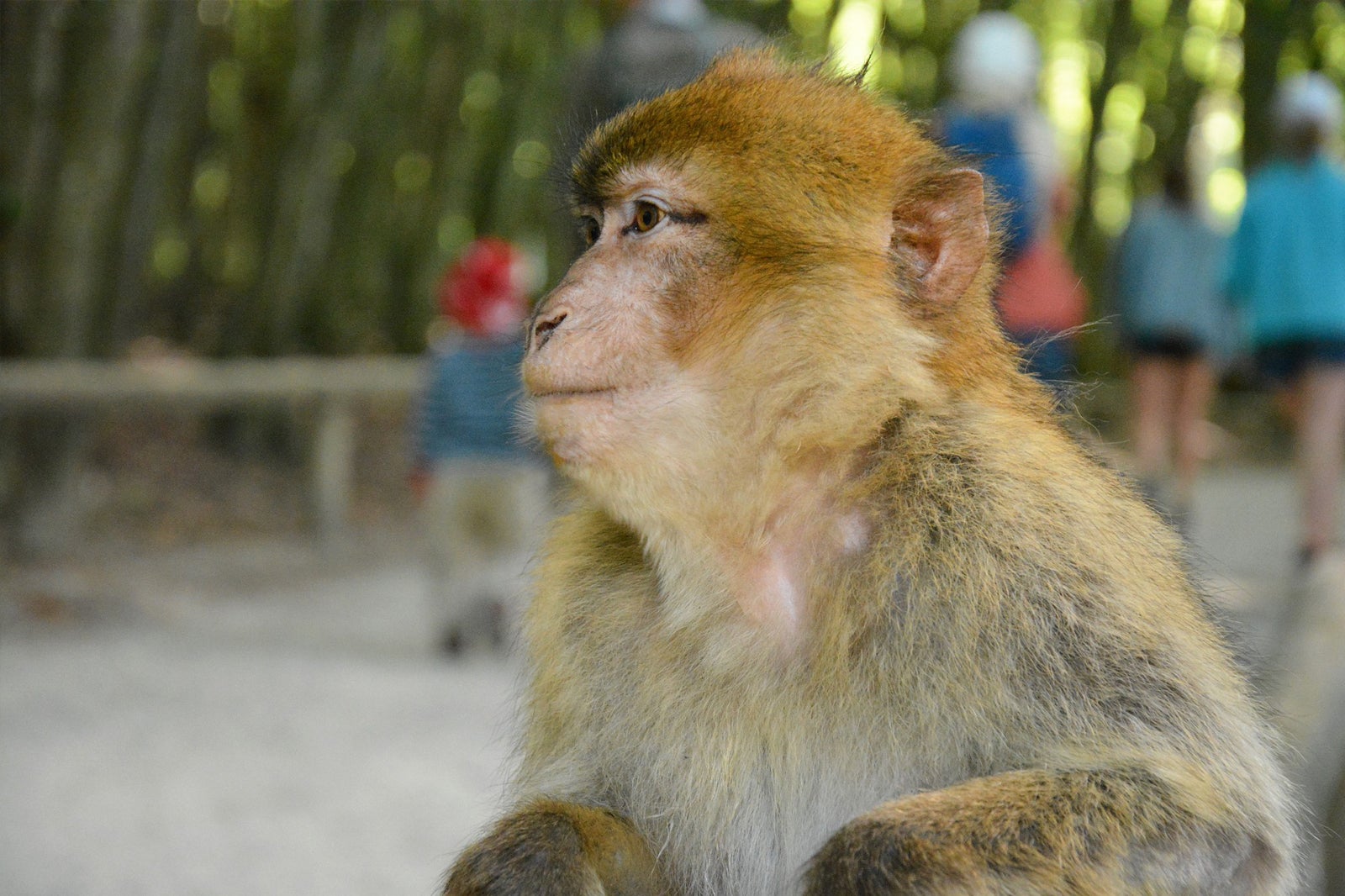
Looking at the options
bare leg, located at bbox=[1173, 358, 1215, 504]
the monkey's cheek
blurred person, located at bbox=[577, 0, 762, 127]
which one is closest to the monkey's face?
the monkey's cheek

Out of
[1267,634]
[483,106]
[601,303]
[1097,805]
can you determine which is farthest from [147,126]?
[483,106]

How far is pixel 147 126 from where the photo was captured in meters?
7.89

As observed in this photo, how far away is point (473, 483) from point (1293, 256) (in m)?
3.28

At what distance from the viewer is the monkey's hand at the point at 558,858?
5.27 ft

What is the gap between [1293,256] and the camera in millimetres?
5707

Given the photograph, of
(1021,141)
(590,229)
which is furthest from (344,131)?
(590,229)

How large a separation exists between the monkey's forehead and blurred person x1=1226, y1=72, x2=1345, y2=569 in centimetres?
408

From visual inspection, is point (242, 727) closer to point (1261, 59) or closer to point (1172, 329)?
point (1172, 329)

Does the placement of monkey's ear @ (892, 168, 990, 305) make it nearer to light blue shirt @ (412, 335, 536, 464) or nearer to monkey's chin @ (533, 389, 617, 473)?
monkey's chin @ (533, 389, 617, 473)

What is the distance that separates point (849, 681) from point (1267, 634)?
145 inches

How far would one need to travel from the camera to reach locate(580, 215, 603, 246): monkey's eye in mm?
1935

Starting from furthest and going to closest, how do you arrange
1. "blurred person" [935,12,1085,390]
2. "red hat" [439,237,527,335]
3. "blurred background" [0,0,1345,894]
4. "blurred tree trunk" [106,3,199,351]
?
"blurred tree trunk" [106,3,199,351] → "red hat" [439,237,527,335] → "blurred person" [935,12,1085,390] → "blurred background" [0,0,1345,894]

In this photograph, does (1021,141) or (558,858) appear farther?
(1021,141)

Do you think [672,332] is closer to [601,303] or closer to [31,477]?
[601,303]
